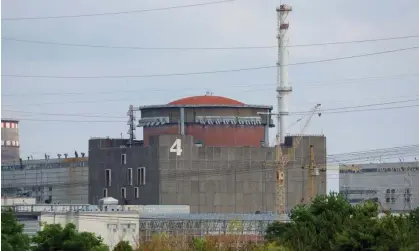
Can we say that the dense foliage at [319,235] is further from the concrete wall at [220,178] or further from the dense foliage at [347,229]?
the concrete wall at [220,178]

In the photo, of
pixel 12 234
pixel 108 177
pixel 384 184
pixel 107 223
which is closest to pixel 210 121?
pixel 108 177

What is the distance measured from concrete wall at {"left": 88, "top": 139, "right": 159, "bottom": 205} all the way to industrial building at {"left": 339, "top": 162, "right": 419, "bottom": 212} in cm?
3489

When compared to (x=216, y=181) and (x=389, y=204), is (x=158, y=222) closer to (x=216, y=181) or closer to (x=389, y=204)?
(x=216, y=181)

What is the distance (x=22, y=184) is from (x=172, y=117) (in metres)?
34.2

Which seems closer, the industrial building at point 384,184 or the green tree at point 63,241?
the green tree at point 63,241

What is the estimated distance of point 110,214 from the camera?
87.2m

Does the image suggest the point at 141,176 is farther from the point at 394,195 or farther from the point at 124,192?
the point at 394,195

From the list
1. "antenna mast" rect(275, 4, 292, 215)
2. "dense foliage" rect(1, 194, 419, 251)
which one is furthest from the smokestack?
"dense foliage" rect(1, 194, 419, 251)

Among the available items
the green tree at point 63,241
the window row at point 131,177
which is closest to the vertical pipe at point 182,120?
the window row at point 131,177

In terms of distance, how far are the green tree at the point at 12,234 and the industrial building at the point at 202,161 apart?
200ft

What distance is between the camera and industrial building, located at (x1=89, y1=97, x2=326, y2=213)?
117 m

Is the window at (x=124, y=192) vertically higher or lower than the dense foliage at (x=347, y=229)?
higher

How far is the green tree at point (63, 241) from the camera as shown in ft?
173

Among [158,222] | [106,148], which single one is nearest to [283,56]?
[106,148]
